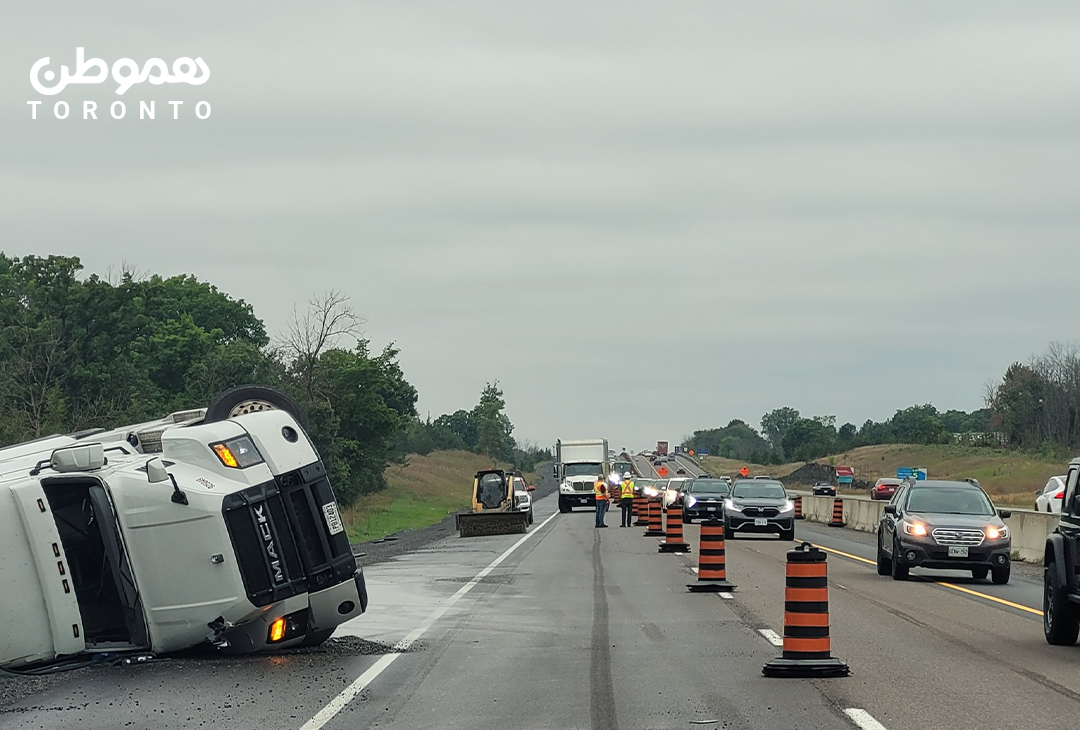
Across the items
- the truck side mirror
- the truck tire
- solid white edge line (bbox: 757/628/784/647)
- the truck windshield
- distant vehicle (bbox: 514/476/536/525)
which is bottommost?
solid white edge line (bbox: 757/628/784/647)

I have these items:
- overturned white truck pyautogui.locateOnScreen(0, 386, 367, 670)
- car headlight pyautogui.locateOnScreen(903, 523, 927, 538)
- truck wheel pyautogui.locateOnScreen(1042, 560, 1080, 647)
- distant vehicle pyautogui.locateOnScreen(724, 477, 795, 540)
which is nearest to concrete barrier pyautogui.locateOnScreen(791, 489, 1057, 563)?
distant vehicle pyautogui.locateOnScreen(724, 477, 795, 540)

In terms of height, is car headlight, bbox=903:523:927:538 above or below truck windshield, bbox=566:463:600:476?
below

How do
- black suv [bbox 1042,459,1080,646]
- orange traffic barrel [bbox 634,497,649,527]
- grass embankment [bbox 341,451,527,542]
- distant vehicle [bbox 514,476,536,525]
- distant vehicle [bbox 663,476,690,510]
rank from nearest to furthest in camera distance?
black suv [bbox 1042,459,1080,646]
orange traffic barrel [bbox 634,497,649,527]
distant vehicle [bbox 514,476,536,525]
distant vehicle [bbox 663,476,690,510]
grass embankment [bbox 341,451,527,542]

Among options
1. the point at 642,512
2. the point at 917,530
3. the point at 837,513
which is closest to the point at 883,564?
the point at 917,530

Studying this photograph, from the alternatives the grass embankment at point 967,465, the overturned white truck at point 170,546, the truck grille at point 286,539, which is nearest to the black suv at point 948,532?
the truck grille at point 286,539

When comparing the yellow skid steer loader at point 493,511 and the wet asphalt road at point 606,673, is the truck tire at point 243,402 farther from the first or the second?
the yellow skid steer loader at point 493,511

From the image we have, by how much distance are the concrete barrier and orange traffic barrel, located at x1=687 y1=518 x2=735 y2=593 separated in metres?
7.11

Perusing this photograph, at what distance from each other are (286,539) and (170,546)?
1.09 meters

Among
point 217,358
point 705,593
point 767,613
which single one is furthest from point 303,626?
point 217,358

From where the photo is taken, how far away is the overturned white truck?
12.1 m

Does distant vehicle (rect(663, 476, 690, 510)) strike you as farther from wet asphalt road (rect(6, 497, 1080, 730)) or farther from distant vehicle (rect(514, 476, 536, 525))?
wet asphalt road (rect(6, 497, 1080, 730))

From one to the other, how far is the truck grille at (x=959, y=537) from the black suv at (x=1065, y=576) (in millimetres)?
8274

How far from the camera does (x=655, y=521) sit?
46.2m

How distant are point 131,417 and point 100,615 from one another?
51.2m
